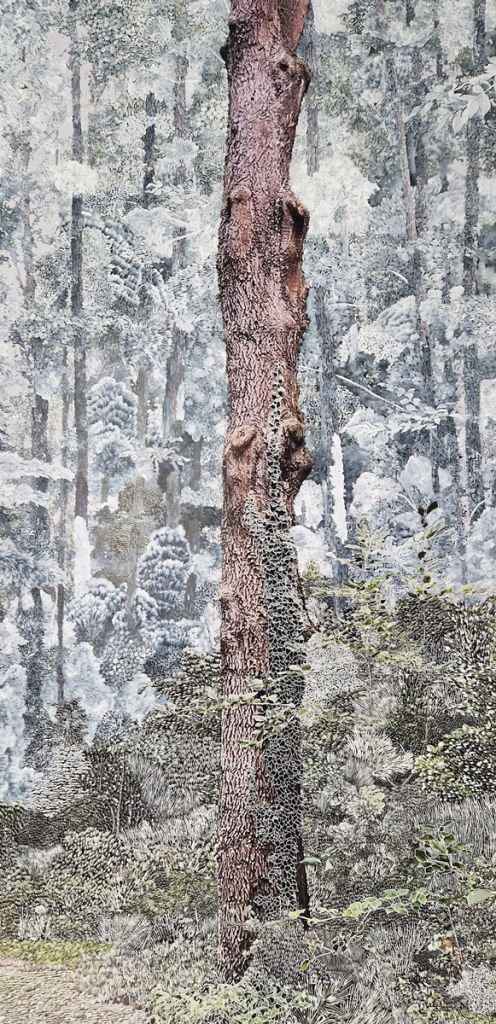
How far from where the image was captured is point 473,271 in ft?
12.2

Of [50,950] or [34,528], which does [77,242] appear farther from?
[50,950]

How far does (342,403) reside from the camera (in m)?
3.85

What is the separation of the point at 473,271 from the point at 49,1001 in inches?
134

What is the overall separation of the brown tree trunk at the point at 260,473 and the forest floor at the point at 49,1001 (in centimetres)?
76

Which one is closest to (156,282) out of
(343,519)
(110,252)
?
(110,252)

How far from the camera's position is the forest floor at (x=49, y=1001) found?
9.10ft

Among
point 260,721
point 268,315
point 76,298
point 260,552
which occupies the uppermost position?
point 76,298

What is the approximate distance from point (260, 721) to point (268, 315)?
119 centimetres

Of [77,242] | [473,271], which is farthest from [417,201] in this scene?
[77,242]

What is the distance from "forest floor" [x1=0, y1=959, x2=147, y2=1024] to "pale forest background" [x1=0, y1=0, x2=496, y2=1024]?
25 millimetres

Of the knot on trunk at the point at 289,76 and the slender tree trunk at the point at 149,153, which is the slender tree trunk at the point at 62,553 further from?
the knot on trunk at the point at 289,76

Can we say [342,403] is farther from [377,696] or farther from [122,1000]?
[122,1000]

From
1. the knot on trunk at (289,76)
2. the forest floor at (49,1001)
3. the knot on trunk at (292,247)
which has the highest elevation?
the knot on trunk at (289,76)

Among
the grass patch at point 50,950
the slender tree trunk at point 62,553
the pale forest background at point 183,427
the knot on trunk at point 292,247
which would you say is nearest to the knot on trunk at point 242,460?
the knot on trunk at point 292,247
